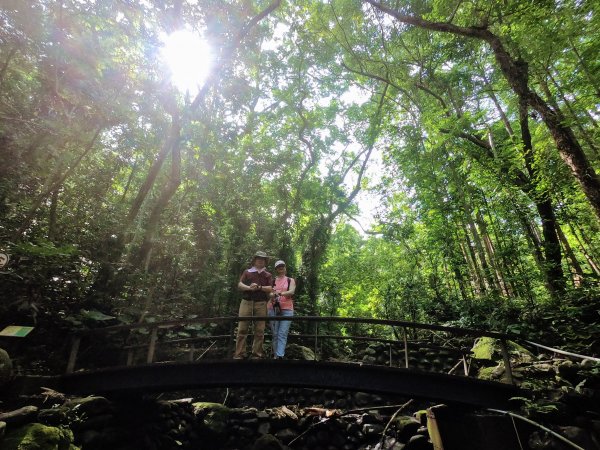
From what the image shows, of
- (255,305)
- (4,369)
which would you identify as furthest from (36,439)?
(255,305)

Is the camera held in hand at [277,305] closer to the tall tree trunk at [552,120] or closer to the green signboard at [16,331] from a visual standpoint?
the green signboard at [16,331]

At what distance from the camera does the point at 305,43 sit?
1547 centimetres

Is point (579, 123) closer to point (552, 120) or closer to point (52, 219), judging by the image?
point (552, 120)

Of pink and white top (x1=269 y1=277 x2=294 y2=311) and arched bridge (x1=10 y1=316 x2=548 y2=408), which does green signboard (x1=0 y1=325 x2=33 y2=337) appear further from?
pink and white top (x1=269 y1=277 x2=294 y2=311)

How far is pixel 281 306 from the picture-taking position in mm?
6840

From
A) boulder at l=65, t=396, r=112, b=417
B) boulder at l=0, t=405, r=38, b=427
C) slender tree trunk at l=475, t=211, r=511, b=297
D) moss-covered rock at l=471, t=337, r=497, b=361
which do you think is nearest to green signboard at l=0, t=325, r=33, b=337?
boulder at l=0, t=405, r=38, b=427

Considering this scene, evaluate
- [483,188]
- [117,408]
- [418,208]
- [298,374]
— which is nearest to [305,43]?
[418,208]

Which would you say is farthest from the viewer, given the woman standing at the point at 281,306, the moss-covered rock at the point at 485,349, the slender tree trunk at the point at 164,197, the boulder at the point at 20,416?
the slender tree trunk at the point at 164,197

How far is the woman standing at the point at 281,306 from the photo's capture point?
6.83 m

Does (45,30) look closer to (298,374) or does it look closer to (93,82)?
(93,82)

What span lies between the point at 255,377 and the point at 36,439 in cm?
355

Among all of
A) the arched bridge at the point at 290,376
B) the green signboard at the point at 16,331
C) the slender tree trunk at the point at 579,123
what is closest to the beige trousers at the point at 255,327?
the arched bridge at the point at 290,376

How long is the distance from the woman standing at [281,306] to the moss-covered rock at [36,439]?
12.6 feet

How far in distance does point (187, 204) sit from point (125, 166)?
269 centimetres
